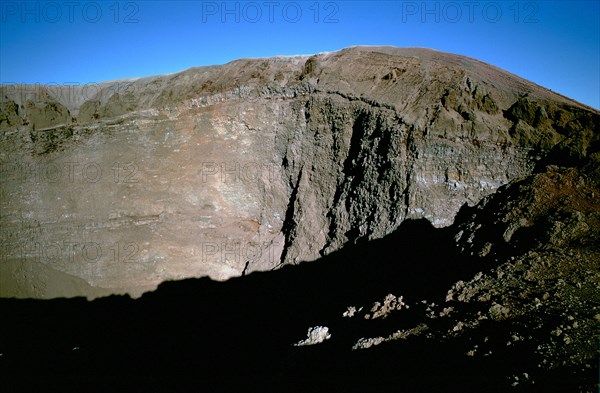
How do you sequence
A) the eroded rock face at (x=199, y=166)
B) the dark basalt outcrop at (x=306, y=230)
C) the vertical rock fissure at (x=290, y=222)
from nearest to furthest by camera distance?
1. the dark basalt outcrop at (x=306, y=230)
2. the eroded rock face at (x=199, y=166)
3. the vertical rock fissure at (x=290, y=222)

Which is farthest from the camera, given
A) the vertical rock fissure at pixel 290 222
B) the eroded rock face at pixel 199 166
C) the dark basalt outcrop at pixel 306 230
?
the vertical rock fissure at pixel 290 222

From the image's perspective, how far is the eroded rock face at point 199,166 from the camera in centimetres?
1134

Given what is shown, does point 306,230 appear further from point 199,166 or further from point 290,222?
point 199,166

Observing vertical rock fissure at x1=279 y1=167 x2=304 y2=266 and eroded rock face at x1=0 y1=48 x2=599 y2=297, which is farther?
vertical rock fissure at x1=279 y1=167 x2=304 y2=266

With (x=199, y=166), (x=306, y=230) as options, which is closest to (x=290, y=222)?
(x=306, y=230)

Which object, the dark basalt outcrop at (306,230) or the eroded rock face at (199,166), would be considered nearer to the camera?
the dark basalt outcrop at (306,230)

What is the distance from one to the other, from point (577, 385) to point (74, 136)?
1616 cm

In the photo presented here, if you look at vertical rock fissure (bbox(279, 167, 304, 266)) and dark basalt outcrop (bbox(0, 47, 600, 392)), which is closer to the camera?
dark basalt outcrop (bbox(0, 47, 600, 392))

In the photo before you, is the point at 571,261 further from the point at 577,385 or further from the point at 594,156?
the point at 594,156

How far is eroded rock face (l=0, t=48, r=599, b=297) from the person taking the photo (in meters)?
11.3

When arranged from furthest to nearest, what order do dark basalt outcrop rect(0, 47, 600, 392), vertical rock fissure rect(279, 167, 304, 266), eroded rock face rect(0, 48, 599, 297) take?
vertical rock fissure rect(279, 167, 304, 266)
eroded rock face rect(0, 48, 599, 297)
dark basalt outcrop rect(0, 47, 600, 392)

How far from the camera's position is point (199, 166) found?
527 inches

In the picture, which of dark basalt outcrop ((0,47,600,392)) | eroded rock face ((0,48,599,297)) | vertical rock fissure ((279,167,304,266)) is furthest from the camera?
vertical rock fissure ((279,167,304,266))

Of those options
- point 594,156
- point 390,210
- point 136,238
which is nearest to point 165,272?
point 136,238
